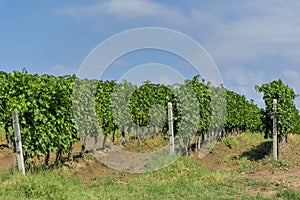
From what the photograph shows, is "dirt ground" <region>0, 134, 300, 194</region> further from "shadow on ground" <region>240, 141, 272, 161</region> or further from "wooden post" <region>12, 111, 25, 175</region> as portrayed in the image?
"wooden post" <region>12, 111, 25, 175</region>

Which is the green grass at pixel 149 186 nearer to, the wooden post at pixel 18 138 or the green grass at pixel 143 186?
the green grass at pixel 143 186

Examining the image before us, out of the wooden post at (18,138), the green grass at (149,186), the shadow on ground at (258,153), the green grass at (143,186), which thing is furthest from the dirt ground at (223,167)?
the green grass at (143,186)

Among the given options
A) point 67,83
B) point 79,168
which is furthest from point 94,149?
point 67,83

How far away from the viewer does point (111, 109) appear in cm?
1542

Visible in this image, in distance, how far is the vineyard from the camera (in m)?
9.49

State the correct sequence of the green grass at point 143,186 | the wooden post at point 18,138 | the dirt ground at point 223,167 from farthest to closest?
1. the dirt ground at point 223,167
2. the wooden post at point 18,138
3. the green grass at point 143,186

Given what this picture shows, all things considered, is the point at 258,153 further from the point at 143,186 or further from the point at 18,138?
the point at 18,138

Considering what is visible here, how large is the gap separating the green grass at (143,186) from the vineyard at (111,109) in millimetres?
1257

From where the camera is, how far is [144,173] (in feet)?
34.2

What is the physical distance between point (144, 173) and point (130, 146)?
683cm

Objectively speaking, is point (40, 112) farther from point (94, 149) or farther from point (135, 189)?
point (94, 149)

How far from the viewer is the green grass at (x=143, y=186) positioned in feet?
23.4

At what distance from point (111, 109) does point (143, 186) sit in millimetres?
6983

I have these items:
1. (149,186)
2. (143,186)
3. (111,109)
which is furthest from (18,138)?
(111,109)
